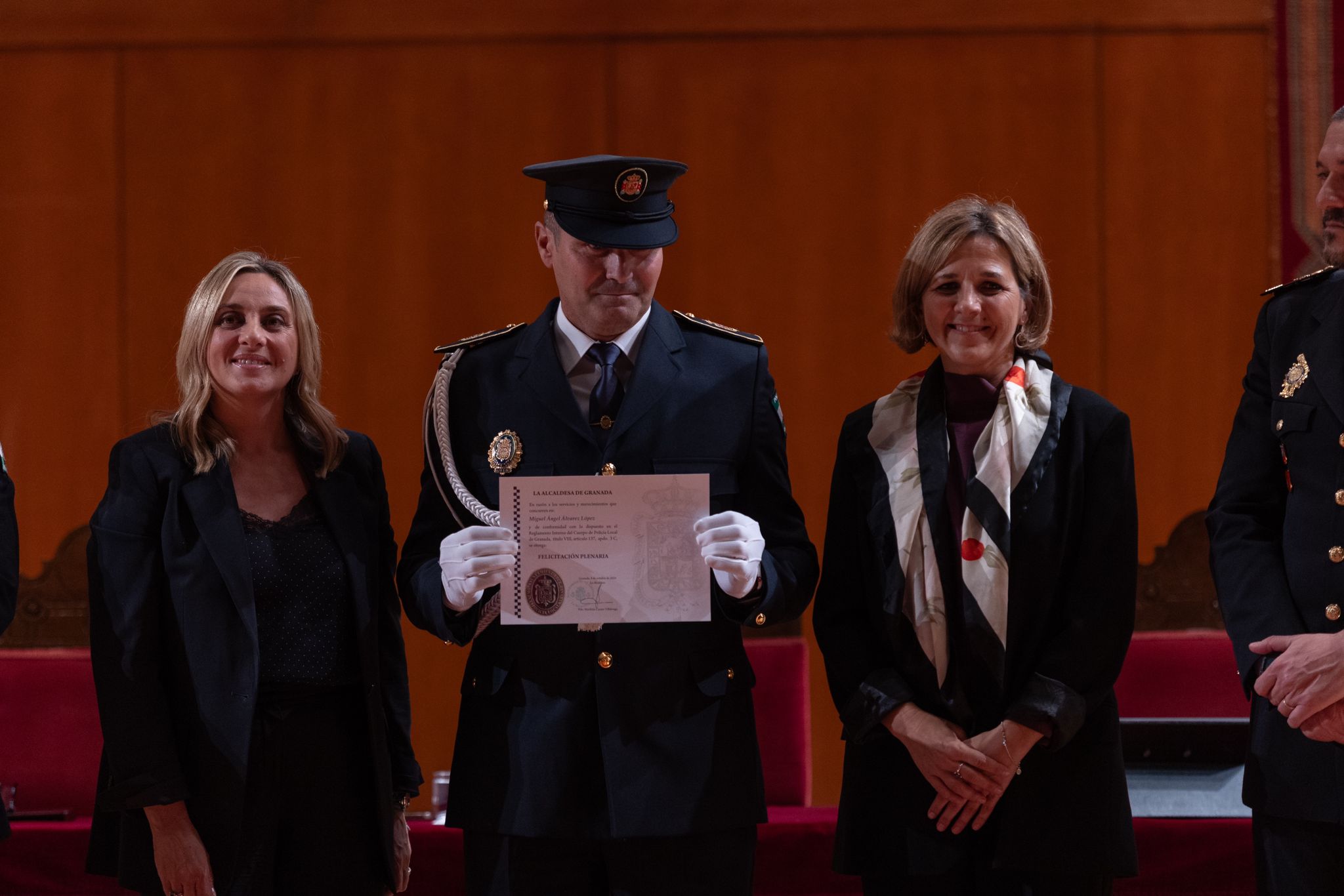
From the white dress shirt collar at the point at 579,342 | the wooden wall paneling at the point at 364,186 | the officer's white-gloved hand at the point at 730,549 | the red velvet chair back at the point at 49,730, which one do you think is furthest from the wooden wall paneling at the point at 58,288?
the officer's white-gloved hand at the point at 730,549

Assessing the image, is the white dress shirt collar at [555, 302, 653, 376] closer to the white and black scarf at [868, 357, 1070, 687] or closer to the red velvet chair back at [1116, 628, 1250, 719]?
the white and black scarf at [868, 357, 1070, 687]

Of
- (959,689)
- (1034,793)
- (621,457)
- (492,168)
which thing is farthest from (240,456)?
(492,168)

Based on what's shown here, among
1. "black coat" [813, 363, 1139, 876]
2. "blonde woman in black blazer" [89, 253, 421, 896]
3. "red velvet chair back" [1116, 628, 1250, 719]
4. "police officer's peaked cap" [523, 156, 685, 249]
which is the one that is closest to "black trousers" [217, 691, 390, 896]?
"blonde woman in black blazer" [89, 253, 421, 896]

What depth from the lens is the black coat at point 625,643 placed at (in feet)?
6.23

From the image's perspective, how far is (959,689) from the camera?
1.93 meters

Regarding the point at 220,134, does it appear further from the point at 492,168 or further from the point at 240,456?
the point at 240,456

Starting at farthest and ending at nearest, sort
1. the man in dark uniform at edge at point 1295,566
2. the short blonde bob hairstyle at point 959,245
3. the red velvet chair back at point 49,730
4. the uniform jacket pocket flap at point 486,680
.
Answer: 1. the red velvet chair back at point 49,730
2. the short blonde bob hairstyle at point 959,245
3. the uniform jacket pocket flap at point 486,680
4. the man in dark uniform at edge at point 1295,566

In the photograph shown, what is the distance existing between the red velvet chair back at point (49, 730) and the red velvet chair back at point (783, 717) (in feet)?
5.30

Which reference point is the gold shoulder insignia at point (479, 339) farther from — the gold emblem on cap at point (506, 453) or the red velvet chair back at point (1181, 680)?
the red velvet chair back at point (1181, 680)

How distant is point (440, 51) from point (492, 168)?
418 mm

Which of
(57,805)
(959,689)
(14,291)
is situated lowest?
(57,805)

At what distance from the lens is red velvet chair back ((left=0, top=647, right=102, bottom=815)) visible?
3061mm
